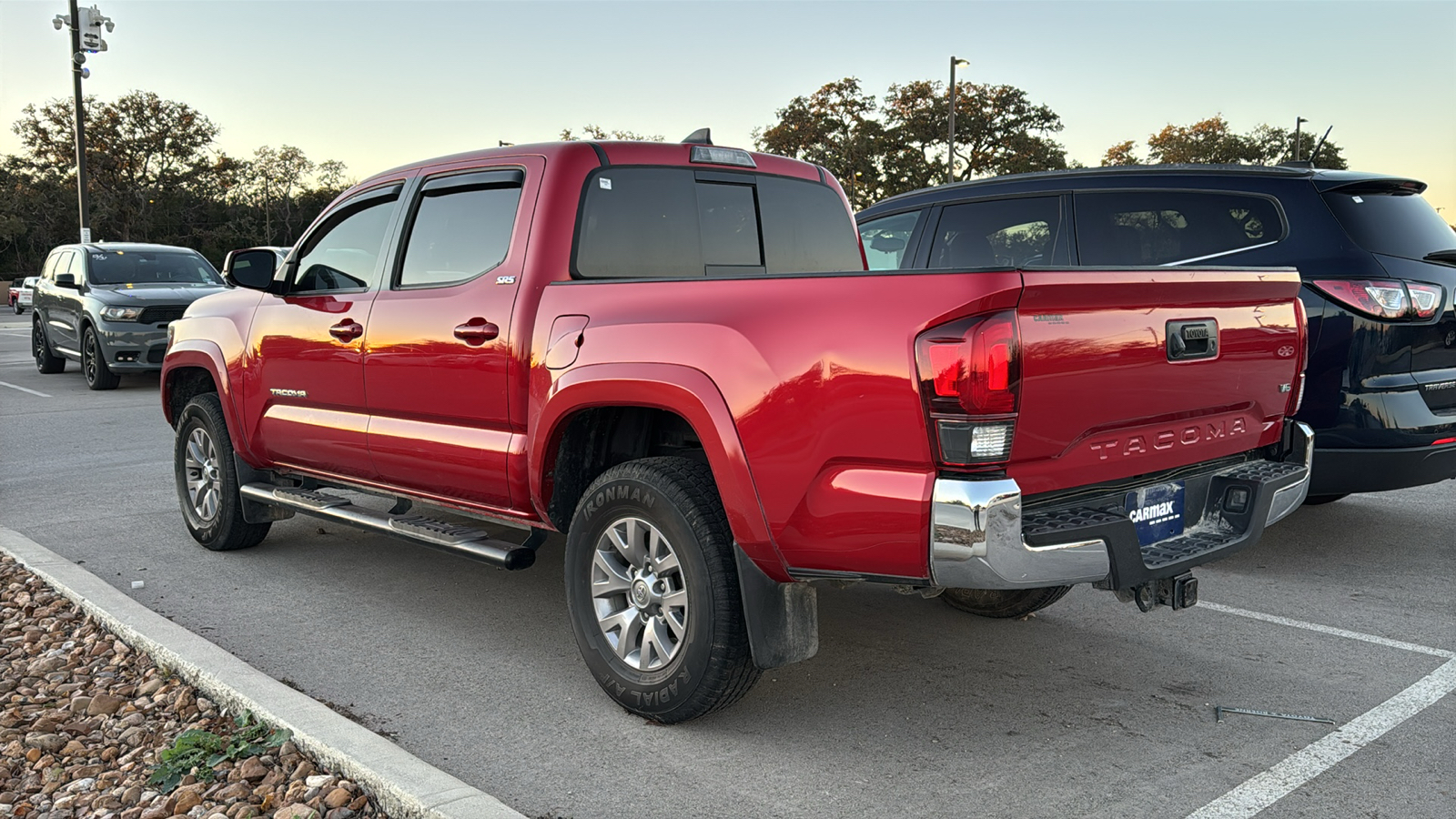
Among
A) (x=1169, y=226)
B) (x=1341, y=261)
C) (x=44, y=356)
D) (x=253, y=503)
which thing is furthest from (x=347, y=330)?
(x=44, y=356)

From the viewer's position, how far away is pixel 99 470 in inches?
344

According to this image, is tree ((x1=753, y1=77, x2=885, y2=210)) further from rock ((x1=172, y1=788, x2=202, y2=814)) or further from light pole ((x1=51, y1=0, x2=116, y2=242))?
rock ((x1=172, y1=788, x2=202, y2=814))

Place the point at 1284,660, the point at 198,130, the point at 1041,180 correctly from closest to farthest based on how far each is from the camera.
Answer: the point at 1284,660 < the point at 1041,180 < the point at 198,130

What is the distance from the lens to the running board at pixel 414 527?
4379 mm

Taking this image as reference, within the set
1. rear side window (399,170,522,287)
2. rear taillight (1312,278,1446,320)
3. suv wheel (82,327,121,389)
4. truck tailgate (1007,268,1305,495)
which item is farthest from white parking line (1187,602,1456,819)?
suv wheel (82,327,121,389)

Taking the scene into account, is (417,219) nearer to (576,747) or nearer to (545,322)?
(545,322)

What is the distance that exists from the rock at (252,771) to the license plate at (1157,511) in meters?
2.70

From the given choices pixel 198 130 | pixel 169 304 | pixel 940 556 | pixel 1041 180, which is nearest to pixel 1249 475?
pixel 940 556

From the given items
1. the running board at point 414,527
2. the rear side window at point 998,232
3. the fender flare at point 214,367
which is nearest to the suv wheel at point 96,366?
the fender flare at point 214,367

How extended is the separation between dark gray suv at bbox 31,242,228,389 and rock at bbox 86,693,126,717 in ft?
38.0

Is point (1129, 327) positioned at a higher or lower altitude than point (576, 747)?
higher

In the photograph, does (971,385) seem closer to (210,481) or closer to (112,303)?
(210,481)

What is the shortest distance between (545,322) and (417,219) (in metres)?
1.20

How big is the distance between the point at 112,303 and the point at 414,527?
11871 millimetres
